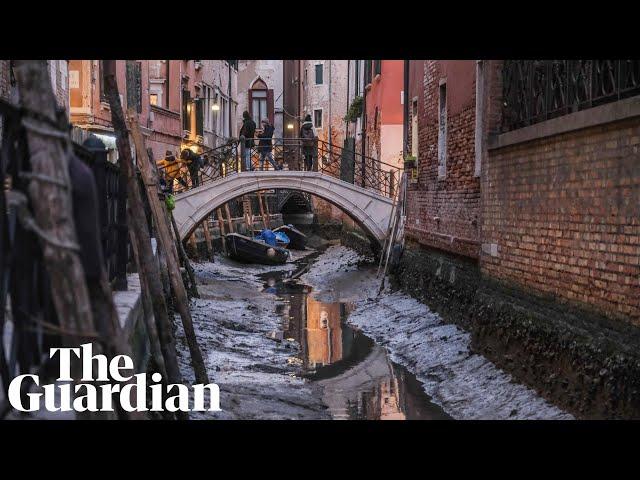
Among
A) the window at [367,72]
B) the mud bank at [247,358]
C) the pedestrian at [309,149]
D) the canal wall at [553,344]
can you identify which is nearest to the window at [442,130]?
the canal wall at [553,344]

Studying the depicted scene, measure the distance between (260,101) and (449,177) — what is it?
4343 centimetres

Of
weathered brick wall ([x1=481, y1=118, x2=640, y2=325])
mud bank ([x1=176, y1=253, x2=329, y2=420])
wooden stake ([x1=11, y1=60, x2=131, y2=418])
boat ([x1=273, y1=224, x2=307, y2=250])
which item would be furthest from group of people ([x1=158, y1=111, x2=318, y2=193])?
wooden stake ([x1=11, y1=60, x2=131, y2=418])

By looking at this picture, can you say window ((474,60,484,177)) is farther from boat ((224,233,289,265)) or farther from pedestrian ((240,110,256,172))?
boat ((224,233,289,265))

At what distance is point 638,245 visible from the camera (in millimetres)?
6820

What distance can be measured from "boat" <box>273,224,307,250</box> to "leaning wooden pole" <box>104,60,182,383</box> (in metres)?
25.3

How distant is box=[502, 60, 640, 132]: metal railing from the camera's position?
7.56 metres

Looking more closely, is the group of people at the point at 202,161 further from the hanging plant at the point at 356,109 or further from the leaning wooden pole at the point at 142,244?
the leaning wooden pole at the point at 142,244

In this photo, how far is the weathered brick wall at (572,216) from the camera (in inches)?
278

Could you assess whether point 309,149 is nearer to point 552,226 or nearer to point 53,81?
point 53,81

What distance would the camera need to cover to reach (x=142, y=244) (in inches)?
271

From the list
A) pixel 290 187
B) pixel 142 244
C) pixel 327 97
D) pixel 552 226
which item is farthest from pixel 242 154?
pixel 327 97

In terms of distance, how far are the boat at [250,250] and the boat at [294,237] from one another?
4777 millimetres
